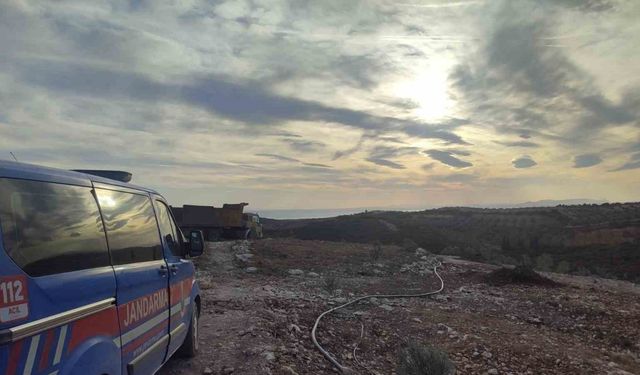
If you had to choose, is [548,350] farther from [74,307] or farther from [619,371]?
[74,307]

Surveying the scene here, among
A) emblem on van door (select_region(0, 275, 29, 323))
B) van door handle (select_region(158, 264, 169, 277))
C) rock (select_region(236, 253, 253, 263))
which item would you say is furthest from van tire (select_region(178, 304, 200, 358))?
rock (select_region(236, 253, 253, 263))

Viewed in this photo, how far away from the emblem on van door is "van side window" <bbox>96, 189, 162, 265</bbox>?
1.18m

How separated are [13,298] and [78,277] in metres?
0.67

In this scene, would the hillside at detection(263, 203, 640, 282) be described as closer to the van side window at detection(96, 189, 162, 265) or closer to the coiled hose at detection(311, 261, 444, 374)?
the coiled hose at detection(311, 261, 444, 374)

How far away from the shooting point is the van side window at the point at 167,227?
17.5 feet

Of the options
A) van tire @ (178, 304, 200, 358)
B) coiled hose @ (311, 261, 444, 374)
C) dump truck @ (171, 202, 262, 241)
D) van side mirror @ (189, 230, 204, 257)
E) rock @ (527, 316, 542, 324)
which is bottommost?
rock @ (527, 316, 542, 324)

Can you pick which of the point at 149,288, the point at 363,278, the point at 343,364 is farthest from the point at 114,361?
the point at 363,278

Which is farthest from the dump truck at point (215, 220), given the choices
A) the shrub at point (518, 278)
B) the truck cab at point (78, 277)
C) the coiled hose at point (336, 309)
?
the truck cab at point (78, 277)

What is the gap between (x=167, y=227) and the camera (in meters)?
5.55

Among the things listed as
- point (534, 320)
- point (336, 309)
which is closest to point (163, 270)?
point (336, 309)

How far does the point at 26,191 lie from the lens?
279 centimetres

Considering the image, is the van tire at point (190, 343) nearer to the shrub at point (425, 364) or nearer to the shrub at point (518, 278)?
the shrub at point (425, 364)

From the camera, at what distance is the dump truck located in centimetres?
3192

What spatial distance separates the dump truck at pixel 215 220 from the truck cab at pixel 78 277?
91.9 ft
